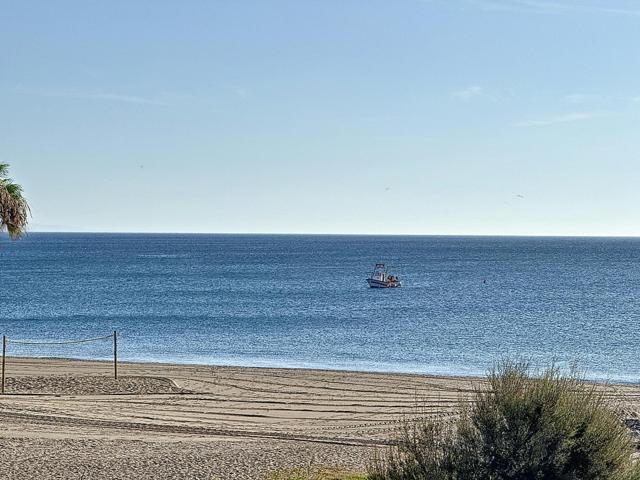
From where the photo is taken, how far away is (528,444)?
864 centimetres

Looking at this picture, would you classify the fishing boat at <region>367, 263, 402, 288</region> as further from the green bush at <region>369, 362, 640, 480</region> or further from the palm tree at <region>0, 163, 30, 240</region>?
the green bush at <region>369, 362, 640, 480</region>

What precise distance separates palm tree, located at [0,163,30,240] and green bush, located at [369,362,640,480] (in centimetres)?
1204

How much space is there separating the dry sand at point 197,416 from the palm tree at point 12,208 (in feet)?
12.4

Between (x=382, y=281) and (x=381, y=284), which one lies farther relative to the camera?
(x=382, y=281)

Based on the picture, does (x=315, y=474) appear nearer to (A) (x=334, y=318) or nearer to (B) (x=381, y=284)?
(A) (x=334, y=318)

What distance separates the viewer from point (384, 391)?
2519cm

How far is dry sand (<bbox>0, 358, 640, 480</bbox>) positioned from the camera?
45.6 feet

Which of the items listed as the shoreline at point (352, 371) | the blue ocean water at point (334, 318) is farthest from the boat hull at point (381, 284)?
the shoreline at point (352, 371)

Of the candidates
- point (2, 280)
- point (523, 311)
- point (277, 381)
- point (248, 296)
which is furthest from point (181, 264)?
point (277, 381)

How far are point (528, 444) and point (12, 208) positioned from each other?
1312cm

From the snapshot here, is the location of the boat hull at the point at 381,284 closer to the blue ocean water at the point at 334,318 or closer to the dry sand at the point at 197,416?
the blue ocean water at the point at 334,318

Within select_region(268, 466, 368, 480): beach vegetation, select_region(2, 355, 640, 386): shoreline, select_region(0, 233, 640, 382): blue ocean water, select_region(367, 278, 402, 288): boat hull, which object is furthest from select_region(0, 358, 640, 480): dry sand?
select_region(367, 278, 402, 288): boat hull

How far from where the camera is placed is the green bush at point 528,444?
341 inches

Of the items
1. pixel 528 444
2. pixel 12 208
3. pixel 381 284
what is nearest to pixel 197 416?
pixel 12 208
